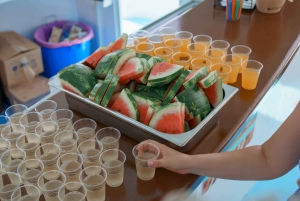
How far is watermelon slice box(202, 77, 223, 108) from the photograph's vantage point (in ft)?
4.16

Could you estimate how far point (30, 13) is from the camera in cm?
312

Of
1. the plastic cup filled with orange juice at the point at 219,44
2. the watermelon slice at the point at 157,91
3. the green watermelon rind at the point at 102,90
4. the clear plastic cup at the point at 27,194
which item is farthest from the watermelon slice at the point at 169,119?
the plastic cup filled with orange juice at the point at 219,44

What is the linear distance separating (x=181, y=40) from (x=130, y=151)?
747 mm

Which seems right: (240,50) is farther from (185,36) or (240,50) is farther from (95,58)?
(95,58)

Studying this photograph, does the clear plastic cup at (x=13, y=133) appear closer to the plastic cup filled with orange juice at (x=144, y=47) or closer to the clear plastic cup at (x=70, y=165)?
the clear plastic cup at (x=70, y=165)

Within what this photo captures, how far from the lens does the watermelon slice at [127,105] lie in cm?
121

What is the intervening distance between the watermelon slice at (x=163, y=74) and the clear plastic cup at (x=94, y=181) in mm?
383

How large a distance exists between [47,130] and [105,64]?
34 cm

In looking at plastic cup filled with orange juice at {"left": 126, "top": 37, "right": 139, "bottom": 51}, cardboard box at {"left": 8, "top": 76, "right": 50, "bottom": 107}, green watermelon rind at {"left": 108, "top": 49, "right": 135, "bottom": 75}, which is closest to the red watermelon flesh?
green watermelon rind at {"left": 108, "top": 49, "right": 135, "bottom": 75}

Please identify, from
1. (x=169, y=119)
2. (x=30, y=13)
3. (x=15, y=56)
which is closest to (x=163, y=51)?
(x=169, y=119)

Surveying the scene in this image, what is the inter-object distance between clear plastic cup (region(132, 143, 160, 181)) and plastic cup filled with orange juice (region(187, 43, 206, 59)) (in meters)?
0.67

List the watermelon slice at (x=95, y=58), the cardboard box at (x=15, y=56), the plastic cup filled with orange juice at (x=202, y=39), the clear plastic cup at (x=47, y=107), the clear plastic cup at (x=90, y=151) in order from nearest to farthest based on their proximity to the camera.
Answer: the clear plastic cup at (x=90, y=151) → the clear plastic cup at (x=47, y=107) → the watermelon slice at (x=95, y=58) → the plastic cup filled with orange juice at (x=202, y=39) → the cardboard box at (x=15, y=56)

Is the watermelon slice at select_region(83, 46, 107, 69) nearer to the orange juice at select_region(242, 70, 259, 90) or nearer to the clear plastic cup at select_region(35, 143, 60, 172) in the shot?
the clear plastic cup at select_region(35, 143, 60, 172)

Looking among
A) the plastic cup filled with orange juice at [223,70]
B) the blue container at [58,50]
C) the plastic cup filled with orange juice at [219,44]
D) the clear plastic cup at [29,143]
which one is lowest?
the blue container at [58,50]
